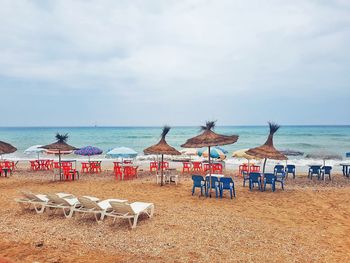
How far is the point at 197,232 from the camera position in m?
6.62

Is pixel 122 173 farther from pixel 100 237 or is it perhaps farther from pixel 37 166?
pixel 100 237

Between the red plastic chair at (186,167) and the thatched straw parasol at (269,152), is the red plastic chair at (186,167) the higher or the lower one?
the lower one

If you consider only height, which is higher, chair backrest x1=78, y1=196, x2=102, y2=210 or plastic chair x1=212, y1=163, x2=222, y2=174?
chair backrest x1=78, y1=196, x2=102, y2=210

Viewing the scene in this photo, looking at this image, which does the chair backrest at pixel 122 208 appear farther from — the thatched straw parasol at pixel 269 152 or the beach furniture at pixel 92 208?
the thatched straw parasol at pixel 269 152

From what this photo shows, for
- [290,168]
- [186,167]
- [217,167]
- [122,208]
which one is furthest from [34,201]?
[290,168]

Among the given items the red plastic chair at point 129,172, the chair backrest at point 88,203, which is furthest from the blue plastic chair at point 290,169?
the chair backrest at point 88,203

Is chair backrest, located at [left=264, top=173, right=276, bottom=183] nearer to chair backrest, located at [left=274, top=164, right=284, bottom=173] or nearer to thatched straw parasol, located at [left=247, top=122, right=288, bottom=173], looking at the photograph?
thatched straw parasol, located at [left=247, top=122, right=288, bottom=173]

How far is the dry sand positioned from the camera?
217 inches

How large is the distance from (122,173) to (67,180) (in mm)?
2499

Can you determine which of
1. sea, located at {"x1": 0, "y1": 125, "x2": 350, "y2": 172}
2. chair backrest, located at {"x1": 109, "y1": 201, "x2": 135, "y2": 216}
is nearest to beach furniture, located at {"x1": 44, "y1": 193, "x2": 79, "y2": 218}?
chair backrest, located at {"x1": 109, "y1": 201, "x2": 135, "y2": 216}

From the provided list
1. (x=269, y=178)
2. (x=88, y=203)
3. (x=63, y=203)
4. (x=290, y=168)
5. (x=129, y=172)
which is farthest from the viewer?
(x=290, y=168)

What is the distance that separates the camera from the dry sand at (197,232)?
5523mm

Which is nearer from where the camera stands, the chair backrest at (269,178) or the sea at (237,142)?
the chair backrest at (269,178)

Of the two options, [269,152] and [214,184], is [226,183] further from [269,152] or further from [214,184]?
[269,152]
